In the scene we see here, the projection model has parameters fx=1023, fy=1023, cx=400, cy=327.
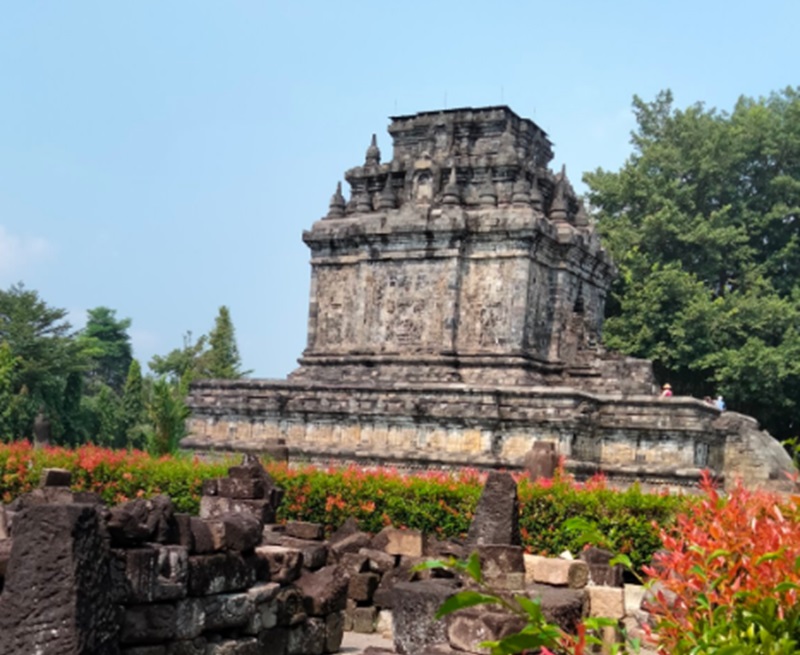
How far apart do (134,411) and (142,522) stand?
3311 cm

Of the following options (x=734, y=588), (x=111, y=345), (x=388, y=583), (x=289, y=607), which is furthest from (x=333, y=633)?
(x=111, y=345)

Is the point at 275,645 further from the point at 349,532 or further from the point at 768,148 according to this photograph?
the point at 768,148

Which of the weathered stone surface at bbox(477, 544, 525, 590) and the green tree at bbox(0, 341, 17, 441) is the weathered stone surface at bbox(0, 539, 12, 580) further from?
the green tree at bbox(0, 341, 17, 441)

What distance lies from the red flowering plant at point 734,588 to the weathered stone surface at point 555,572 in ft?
19.5

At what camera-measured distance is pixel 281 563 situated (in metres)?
8.70

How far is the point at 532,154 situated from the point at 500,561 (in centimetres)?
1872

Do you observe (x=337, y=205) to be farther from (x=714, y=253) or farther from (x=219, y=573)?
(x=219, y=573)

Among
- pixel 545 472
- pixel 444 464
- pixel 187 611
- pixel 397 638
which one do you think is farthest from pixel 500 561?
pixel 444 464

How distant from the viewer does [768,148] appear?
3366 cm

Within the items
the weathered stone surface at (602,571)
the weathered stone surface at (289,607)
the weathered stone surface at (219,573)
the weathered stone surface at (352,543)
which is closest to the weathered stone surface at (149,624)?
the weathered stone surface at (219,573)

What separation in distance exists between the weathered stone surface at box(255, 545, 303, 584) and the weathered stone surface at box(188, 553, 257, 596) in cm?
39

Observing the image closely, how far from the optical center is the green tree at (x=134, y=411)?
125 ft

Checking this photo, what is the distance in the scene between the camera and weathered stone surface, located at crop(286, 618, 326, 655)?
28.0 feet

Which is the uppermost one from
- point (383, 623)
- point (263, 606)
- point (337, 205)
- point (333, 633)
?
point (337, 205)
